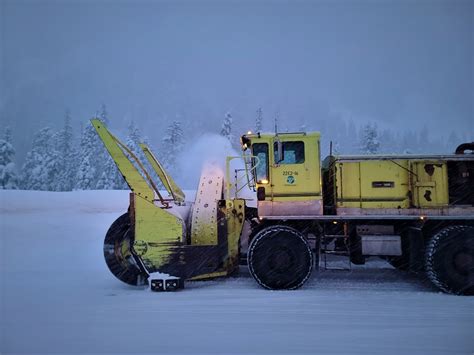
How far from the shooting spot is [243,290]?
6.66m

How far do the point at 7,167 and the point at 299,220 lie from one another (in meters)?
26.6

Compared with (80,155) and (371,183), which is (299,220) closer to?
(371,183)

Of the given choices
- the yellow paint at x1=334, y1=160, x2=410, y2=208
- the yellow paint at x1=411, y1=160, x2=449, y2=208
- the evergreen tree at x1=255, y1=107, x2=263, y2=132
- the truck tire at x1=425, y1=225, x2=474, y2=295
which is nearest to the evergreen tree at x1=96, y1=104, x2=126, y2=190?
the evergreen tree at x1=255, y1=107, x2=263, y2=132

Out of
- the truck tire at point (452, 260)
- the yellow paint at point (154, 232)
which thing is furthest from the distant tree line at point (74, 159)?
the truck tire at point (452, 260)

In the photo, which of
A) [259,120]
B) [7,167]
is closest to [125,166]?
[7,167]

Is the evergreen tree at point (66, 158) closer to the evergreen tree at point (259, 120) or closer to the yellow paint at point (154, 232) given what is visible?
the evergreen tree at point (259, 120)

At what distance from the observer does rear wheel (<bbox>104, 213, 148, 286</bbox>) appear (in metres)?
7.10

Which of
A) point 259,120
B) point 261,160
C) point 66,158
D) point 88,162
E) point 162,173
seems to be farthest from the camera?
point 66,158

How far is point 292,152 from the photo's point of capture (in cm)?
695

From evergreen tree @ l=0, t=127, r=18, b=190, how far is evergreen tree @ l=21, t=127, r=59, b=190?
241 inches

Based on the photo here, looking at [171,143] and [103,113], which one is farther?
[103,113]

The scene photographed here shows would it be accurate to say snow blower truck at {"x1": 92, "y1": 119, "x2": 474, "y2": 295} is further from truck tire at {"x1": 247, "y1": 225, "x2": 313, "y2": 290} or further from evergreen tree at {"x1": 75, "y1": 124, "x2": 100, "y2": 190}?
evergreen tree at {"x1": 75, "y1": 124, "x2": 100, "y2": 190}

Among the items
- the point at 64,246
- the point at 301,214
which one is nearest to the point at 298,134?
the point at 301,214

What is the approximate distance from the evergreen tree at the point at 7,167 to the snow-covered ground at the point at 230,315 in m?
20.2
